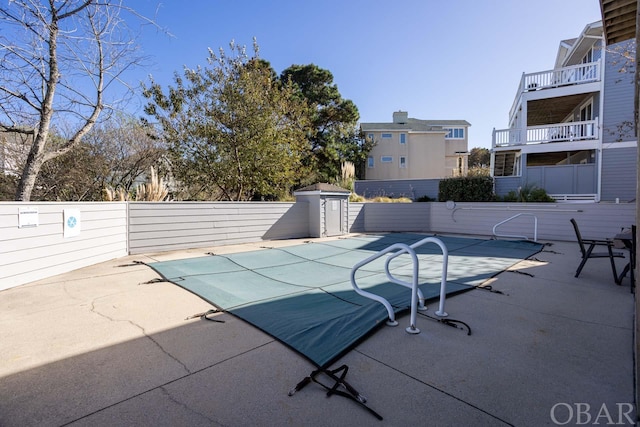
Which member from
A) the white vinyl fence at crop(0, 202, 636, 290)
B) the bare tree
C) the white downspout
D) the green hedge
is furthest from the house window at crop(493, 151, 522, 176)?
the bare tree

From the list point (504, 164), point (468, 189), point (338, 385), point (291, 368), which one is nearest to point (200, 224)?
point (291, 368)

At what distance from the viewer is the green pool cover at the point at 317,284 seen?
8.93 feet

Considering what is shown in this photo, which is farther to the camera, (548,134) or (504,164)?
(504,164)

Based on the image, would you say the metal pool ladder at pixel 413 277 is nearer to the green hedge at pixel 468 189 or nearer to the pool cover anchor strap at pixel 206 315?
the pool cover anchor strap at pixel 206 315

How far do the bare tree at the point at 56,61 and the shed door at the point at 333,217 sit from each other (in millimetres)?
6189

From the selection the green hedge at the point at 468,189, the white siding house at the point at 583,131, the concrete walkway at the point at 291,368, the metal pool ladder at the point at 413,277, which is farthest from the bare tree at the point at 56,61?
the white siding house at the point at 583,131

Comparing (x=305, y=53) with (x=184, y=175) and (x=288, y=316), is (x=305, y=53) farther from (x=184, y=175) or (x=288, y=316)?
(x=288, y=316)

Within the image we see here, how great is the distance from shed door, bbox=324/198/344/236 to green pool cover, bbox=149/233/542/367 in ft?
7.18

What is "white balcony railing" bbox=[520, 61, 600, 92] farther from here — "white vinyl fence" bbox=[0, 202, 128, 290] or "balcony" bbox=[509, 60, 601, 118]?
"white vinyl fence" bbox=[0, 202, 128, 290]

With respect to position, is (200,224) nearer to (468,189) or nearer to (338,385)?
(338,385)

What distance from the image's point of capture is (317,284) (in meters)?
4.38

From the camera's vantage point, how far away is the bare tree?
5434mm

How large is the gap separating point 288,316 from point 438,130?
79.7 ft

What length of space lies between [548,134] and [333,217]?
992 centimetres
